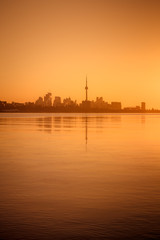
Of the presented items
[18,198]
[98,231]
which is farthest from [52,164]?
[98,231]

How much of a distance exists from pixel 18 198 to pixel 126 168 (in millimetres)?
8924

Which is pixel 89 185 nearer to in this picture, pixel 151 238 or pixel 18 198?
pixel 18 198

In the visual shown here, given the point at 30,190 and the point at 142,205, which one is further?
the point at 30,190

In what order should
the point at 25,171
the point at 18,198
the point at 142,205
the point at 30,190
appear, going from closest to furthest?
the point at 142,205, the point at 18,198, the point at 30,190, the point at 25,171

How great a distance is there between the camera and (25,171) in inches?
726

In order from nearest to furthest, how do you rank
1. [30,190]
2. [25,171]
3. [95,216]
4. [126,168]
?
[95,216]
[30,190]
[25,171]
[126,168]

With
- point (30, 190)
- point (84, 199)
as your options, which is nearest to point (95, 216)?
point (84, 199)

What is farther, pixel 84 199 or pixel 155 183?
pixel 155 183

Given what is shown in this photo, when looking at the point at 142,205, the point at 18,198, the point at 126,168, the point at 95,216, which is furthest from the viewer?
the point at 126,168

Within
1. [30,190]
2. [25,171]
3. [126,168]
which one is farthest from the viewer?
[126,168]

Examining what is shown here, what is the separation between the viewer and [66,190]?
13.7 meters

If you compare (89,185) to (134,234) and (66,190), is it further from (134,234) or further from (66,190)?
(134,234)

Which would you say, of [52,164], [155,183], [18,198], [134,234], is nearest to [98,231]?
[134,234]

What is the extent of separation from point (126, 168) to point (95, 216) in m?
9.86
